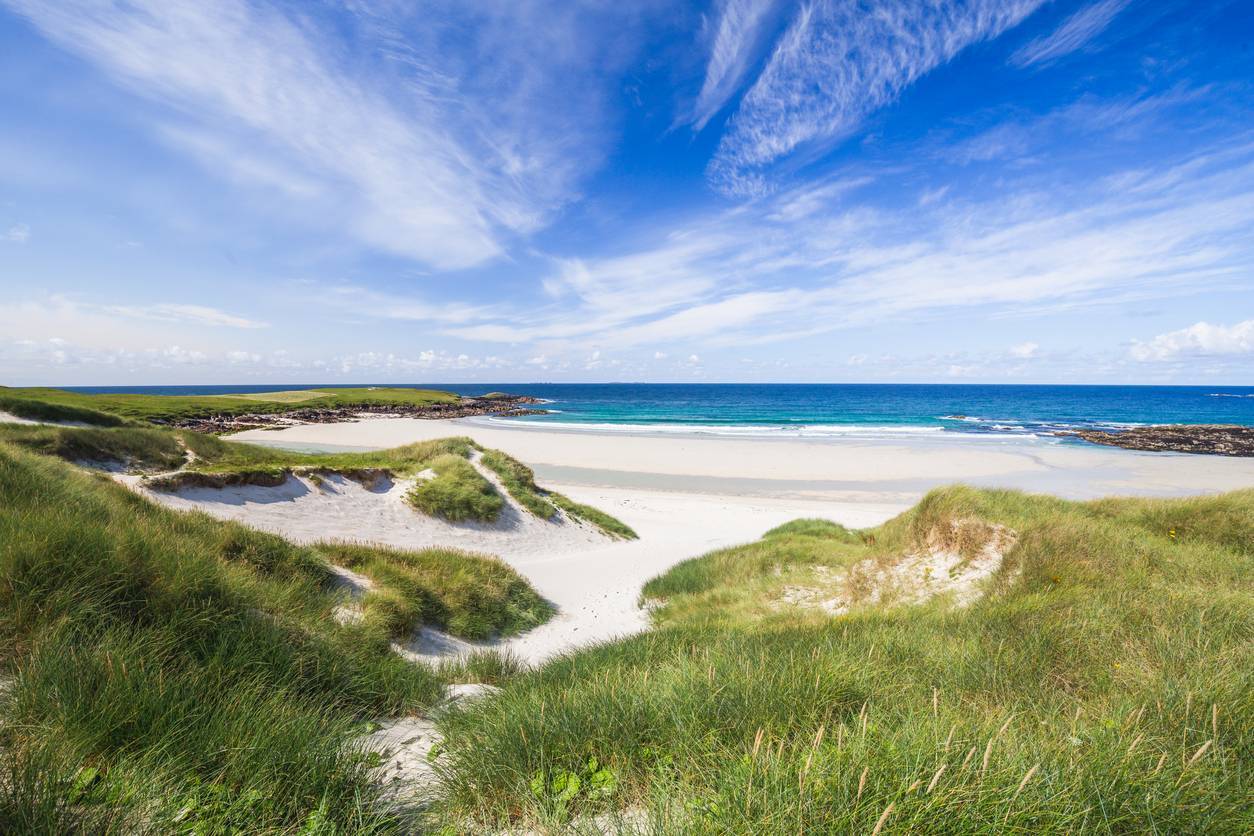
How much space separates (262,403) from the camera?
69500 millimetres

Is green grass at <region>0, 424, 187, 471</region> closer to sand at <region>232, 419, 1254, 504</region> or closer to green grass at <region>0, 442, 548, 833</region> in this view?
green grass at <region>0, 442, 548, 833</region>

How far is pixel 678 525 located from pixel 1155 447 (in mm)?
47233

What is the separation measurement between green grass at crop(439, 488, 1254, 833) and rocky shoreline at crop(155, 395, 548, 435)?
36.7 m

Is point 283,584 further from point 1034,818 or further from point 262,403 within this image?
point 262,403

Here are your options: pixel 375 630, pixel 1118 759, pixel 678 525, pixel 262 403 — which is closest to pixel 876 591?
pixel 1118 759

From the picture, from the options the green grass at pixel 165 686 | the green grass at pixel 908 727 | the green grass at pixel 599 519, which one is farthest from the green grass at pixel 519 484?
the green grass at pixel 908 727

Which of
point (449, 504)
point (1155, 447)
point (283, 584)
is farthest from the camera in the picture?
point (1155, 447)

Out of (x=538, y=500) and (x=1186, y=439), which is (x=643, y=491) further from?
(x=1186, y=439)

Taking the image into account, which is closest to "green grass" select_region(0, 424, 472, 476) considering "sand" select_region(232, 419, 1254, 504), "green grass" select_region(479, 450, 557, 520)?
"green grass" select_region(479, 450, 557, 520)

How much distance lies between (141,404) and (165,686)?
71.4m

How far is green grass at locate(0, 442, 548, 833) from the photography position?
2.09m

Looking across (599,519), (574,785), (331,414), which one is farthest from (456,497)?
Answer: (331,414)

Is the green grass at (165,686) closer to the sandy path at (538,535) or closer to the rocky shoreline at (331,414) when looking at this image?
the sandy path at (538,535)

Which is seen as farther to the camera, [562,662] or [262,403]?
[262,403]
